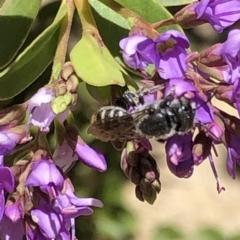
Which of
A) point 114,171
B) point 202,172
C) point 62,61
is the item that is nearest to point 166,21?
point 62,61

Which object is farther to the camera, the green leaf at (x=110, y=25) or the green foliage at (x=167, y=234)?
the green foliage at (x=167, y=234)

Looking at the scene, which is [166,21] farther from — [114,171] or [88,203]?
[114,171]

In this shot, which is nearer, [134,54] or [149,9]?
[134,54]

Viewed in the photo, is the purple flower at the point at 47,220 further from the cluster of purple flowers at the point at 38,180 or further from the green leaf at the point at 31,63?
the green leaf at the point at 31,63

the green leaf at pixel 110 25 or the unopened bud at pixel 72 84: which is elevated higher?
the unopened bud at pixel 72 84

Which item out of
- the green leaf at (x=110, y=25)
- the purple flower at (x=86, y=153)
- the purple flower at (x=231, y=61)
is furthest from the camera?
the green leaf at (x=110, y=25)

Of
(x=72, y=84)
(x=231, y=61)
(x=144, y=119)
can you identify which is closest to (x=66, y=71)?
(x=72, y=84)

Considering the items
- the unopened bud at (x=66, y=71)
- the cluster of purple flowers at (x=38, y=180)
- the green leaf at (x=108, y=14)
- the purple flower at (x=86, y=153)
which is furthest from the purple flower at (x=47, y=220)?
the green leaf at (x=108, y=14)

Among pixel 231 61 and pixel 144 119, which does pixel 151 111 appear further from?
pixel 231 61
